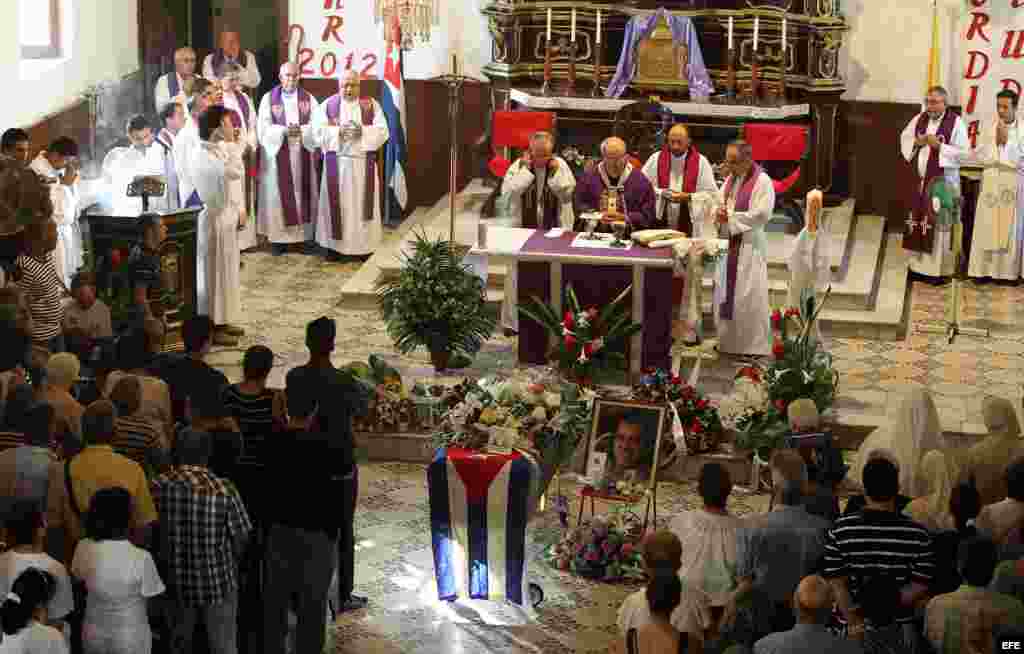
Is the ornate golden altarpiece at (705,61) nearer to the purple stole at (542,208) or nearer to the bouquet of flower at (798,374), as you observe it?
the purple stole at (542,208)

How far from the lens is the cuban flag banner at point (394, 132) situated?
18219 millimetres

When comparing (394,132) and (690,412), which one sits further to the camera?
(394,132)

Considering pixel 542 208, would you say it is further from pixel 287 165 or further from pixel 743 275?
pixel 287 165

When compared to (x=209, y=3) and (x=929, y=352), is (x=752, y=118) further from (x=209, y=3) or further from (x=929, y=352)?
(x=209, y=3)

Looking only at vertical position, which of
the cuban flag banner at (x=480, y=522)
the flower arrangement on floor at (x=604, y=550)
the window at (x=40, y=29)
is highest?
the window at (x=40, y=29)

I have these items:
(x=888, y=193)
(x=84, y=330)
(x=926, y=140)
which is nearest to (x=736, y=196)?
(x=926, y=140)

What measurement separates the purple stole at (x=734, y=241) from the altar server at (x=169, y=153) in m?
4.53

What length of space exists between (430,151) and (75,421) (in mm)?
10732

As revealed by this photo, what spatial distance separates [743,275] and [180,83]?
6147mm

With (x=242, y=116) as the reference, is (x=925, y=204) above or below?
below

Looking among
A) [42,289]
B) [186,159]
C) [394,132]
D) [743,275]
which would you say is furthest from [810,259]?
[394,132]

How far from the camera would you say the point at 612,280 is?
13.5 m

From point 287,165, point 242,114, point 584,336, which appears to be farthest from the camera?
point 287,165

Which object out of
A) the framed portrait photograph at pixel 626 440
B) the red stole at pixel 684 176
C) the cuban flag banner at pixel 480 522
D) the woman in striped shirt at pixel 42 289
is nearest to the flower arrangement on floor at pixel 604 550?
the framed portrait photograph at pixel 626 440
